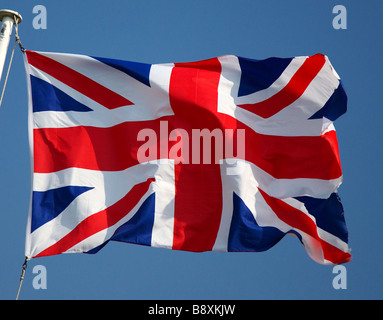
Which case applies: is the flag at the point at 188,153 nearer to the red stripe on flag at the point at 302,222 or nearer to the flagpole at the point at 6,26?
the red stripe on flag at the point at 302,222

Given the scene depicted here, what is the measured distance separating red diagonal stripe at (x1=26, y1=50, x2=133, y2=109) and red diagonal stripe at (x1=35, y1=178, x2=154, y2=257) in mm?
1667

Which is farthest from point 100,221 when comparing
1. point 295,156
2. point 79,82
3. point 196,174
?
point 295,156

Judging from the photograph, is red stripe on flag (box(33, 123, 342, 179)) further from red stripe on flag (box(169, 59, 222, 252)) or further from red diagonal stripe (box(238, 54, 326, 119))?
red diagonal stripe (box(238, 54, 326, 119))

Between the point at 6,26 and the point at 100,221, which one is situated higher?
the point at 6,26

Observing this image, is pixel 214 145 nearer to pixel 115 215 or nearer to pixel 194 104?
pixel 194 104

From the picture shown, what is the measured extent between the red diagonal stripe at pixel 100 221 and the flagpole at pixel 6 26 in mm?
3101

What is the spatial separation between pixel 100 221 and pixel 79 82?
105 inches

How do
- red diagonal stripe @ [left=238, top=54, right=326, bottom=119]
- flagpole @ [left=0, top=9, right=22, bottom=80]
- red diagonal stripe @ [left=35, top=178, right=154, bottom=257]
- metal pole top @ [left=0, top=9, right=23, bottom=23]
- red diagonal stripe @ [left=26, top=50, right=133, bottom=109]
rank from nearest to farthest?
flagpole @ [left=0, top=9, right=22, bottom=80], metal pole top @ [left=0, top=9, right=23, bottom=23], red diagonal stripe @ [left=35, top=178, right=154, bottom=257], red diagonal stripe @ [left=26, top=50, right=133, bottom=109], red diagonal stripe @ [left=238, top=54, right=326, bottom=119]

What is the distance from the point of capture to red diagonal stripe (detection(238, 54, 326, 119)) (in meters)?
12.8

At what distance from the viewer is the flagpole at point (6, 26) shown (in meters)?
10.4

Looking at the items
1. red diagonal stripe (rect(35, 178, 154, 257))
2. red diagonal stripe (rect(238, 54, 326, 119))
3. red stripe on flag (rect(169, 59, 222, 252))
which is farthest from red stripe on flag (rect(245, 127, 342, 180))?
red diagonal stripe (rect(35, 178, 154, 257))

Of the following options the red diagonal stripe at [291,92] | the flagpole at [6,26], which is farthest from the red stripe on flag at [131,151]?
the flagpole at [6,26]

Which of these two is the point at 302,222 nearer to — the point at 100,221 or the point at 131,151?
the point at 131,151

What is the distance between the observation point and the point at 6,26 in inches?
419
